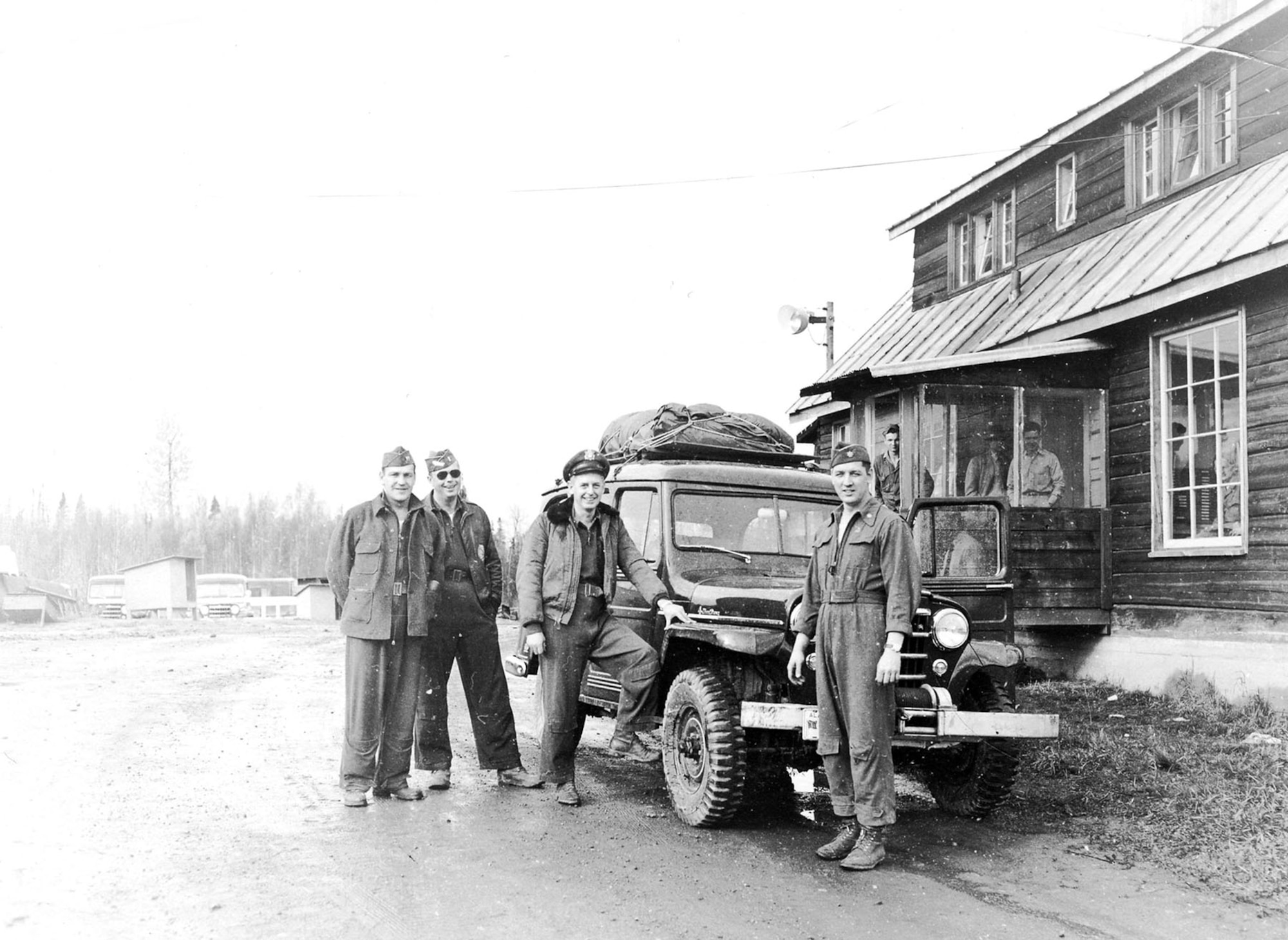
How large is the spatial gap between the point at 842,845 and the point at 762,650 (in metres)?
1.07

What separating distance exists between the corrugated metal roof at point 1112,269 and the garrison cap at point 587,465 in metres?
6.10

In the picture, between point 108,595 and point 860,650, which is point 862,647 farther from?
point 108,595

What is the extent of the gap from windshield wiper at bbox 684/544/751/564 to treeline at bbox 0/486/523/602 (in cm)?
7641

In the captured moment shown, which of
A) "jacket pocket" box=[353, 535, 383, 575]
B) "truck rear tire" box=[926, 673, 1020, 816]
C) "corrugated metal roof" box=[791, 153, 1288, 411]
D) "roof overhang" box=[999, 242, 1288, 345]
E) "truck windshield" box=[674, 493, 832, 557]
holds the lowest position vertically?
"truck rear tire" box=[926, 673, 1020, 816]

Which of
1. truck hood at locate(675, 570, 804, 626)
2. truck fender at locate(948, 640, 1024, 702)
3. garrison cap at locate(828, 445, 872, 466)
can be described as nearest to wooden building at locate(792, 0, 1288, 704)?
truck fender at locate(948, 640, 1024, 702)

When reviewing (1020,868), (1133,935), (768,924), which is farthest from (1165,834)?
(768,924)

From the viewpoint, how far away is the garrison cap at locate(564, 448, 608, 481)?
7.03 metres

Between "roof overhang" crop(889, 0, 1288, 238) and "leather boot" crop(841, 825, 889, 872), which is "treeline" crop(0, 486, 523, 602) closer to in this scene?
"roof overhang" crop(889, 0, 1288, 238)

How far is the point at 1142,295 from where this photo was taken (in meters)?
11.1

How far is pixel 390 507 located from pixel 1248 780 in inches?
213

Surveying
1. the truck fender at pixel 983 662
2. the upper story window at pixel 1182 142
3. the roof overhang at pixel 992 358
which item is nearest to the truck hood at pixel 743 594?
the truck fender at pixel 983 662

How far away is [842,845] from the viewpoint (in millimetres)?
5355

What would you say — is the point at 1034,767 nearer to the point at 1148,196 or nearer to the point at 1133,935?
the point at 1133,935

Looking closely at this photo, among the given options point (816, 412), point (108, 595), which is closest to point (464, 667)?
point (816, 412)
